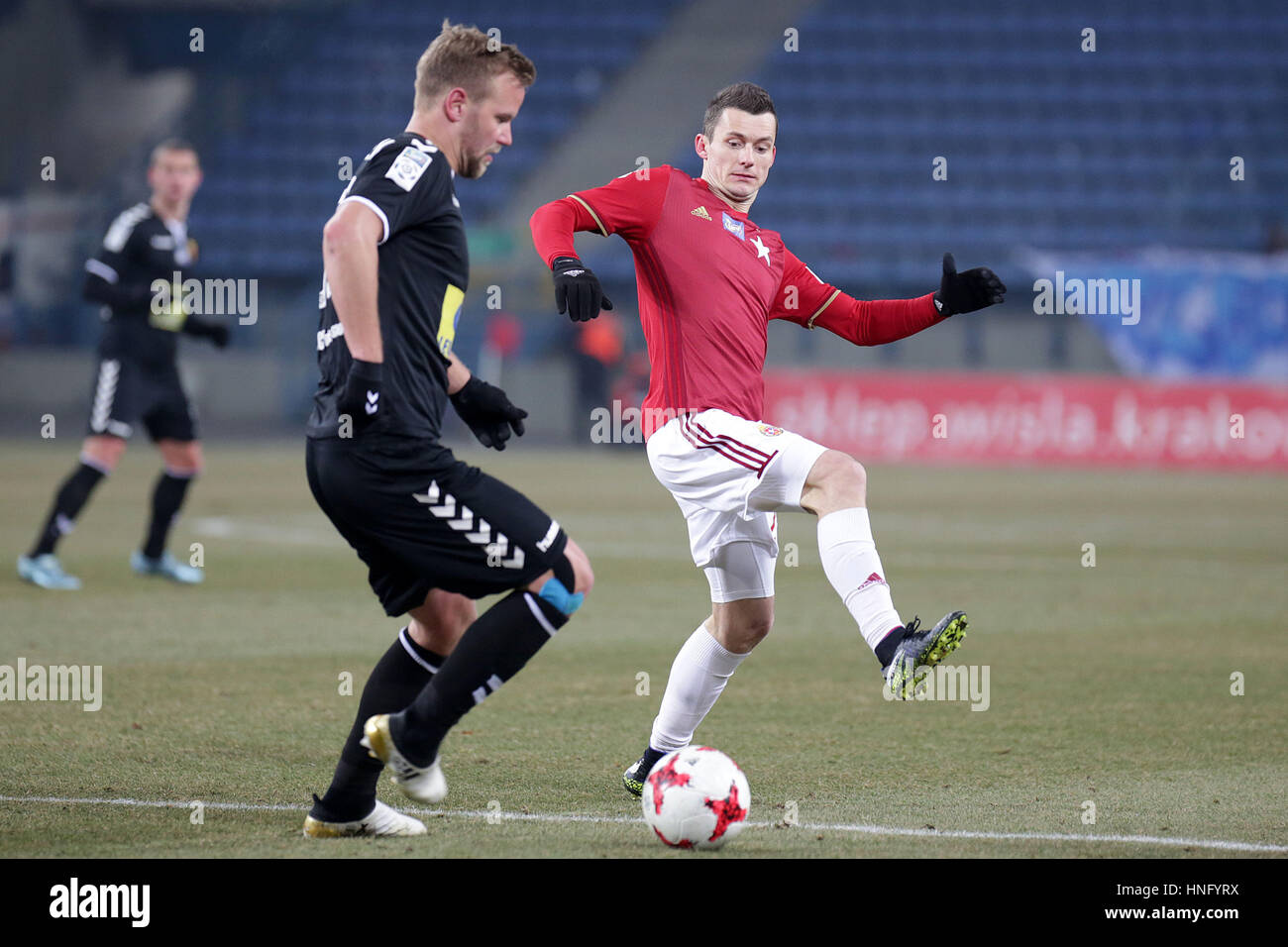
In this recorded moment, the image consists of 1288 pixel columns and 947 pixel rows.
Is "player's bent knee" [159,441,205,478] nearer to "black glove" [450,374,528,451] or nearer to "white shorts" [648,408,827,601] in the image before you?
"white shorts" [648,408,827,601]

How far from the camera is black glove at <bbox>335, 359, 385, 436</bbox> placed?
4.11 meters

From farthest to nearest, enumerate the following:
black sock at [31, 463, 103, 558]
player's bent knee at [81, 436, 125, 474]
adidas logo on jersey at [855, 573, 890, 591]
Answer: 1. player's bent knee at [81, 436, 125, 474]
2. black sock at [31, 463, 103, 558]
3. adidas logo on jersey at [855, 573, 890, 591]

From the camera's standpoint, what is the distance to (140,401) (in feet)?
34.4

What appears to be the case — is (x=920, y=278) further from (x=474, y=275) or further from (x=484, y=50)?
(x=484, y=50)

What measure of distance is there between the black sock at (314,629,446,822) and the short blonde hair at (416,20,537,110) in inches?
56.5

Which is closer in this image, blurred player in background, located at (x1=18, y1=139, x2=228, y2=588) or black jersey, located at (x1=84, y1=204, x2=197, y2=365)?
blurred player in background, located at (x1=18, y1=139, x2=228, y2=588)

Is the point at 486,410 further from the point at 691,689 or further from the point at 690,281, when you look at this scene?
the point at 691,689

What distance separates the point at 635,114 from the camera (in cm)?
3497

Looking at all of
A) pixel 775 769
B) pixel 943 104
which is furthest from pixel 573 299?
pixel 943 104

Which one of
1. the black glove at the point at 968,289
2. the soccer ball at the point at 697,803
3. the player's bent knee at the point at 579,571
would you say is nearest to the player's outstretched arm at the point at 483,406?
the player's bent knee at the point at 579,571

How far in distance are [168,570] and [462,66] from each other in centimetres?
723

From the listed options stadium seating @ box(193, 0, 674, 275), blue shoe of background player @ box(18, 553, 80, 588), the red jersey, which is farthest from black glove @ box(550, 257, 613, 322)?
stadium seating @ box(193, 0, 674, 275)

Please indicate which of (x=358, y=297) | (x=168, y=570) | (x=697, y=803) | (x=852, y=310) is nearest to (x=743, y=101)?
(x=852, y=310)

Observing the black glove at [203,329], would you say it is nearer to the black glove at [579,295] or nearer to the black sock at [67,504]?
the black sock at [67,504]
